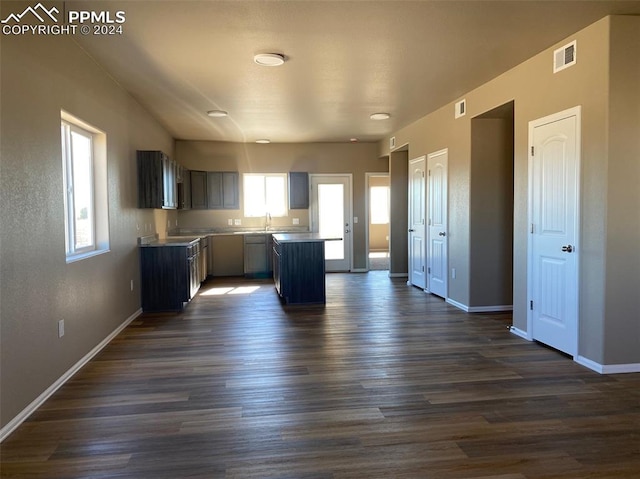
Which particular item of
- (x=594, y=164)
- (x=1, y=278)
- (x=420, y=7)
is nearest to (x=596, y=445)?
(x=594, y=164)

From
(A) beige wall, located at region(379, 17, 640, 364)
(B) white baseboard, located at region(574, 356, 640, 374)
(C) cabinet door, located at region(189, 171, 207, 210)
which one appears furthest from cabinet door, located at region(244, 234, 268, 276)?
(B) white baseboard, located at region(574, 356, 640, 374)

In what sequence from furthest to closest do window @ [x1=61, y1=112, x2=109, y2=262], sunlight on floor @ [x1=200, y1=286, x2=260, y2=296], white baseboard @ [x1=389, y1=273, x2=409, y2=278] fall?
white baseboard @ [x1=389, y1=273, x2=409, y2=278], sunlight on floor @ [x1=200, y1=286, x2=260, y2=296], window @ [x1=61, y1=112, x2=109, y2=262]

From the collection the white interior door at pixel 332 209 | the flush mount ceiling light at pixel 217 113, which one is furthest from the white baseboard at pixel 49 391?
the white interior door at pixel 332 209

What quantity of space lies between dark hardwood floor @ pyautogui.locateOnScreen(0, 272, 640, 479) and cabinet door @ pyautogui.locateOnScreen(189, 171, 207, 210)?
4.24 meters

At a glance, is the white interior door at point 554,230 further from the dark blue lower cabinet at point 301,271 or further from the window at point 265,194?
the window at point 265,194

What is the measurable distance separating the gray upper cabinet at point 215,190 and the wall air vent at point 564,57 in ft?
20.2

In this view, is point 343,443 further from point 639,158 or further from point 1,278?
point 639,158

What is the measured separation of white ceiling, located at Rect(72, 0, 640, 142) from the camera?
3.12 metres

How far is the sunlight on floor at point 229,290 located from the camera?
711 cm

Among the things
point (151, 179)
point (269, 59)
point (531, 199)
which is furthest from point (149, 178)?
point (531, 199)

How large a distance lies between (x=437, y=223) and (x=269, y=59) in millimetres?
3396

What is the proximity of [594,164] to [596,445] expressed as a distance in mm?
2028

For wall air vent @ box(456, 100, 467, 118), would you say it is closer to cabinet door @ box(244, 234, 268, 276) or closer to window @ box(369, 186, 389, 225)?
cabinet door @ box(244, 234, 268, 276)

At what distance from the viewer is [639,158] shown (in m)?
3.39
